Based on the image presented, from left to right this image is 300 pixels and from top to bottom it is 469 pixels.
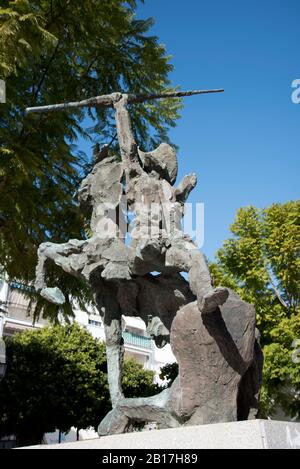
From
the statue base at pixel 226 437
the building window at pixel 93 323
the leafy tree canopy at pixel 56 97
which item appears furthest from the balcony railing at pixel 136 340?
the statue base at pixel 226 437

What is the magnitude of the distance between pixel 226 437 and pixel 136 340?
2791 centimetres

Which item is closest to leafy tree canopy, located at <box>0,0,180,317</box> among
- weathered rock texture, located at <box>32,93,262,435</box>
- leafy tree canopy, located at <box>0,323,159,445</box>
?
weathered rock texture, located at <box>32,93,262,435</box>

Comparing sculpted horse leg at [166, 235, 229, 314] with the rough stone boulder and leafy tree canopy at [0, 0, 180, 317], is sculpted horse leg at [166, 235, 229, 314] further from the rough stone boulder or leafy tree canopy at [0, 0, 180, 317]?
leafy tree canopy at [0, 0, 180, 317]

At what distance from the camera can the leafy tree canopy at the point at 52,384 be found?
17.5m

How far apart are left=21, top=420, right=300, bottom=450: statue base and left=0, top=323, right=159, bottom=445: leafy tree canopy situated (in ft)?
39.1

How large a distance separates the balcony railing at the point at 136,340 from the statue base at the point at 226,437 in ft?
85.6

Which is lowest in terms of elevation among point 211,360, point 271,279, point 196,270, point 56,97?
point 211,360

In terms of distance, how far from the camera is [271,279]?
15.7 meters

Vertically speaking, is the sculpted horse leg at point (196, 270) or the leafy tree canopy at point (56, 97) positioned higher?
the leafy tree canopy at point (56, 97)

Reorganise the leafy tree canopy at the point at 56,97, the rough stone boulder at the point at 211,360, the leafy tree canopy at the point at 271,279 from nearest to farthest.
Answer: the rough stone boulder at the point at 211,360 → the leafy tree canopy at the point at 56,97 → the leafy tree canopy at the point at 271,279

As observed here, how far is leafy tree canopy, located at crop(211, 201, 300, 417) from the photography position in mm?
14172

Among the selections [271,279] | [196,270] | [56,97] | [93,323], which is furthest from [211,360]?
[93,323]

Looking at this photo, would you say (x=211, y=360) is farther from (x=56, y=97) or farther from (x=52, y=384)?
(x=52, y=384)

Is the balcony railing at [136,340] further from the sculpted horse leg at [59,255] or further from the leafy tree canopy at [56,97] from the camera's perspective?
the sculpted horse leg at [59,255]
